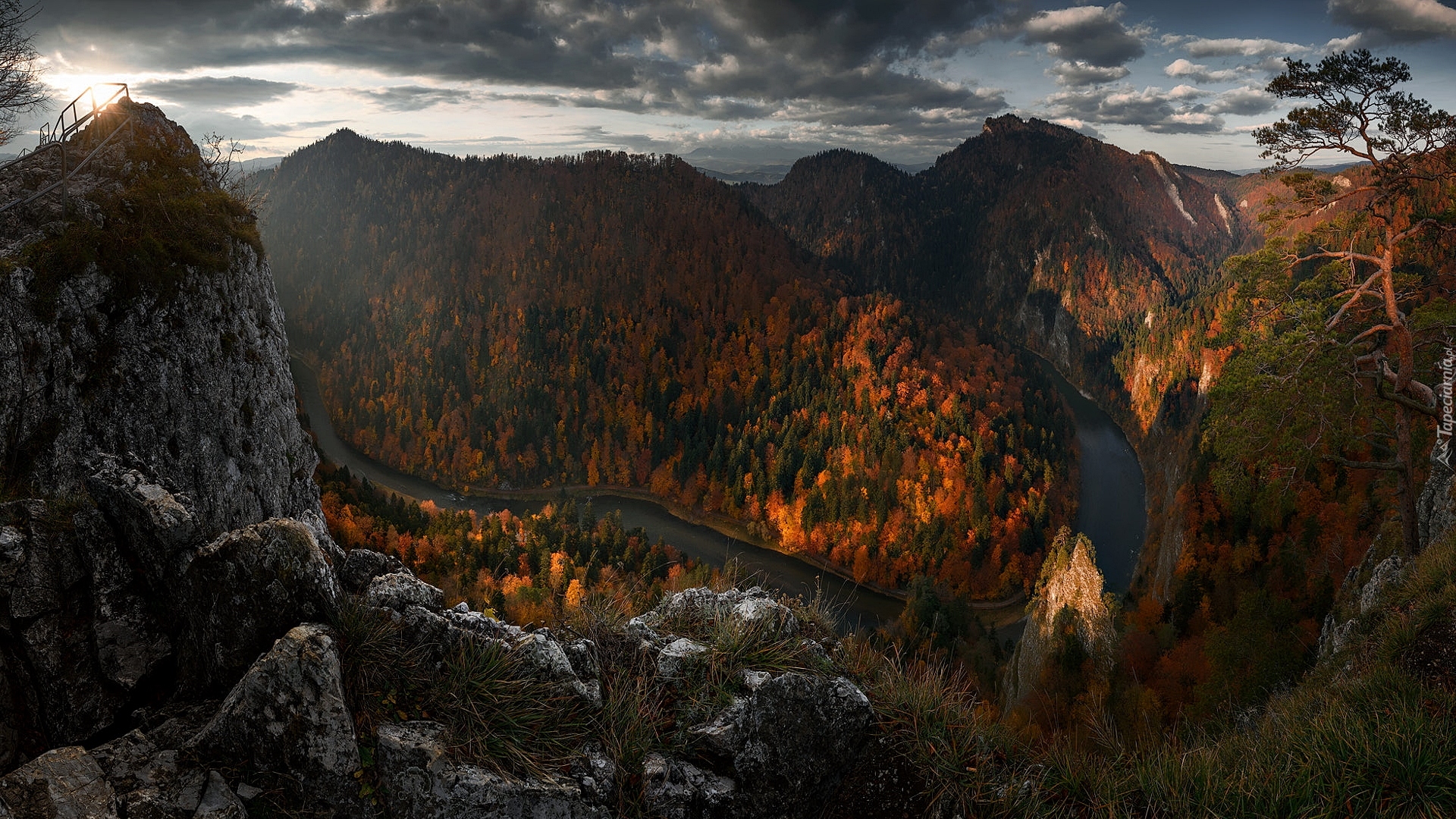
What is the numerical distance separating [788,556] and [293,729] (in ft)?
351

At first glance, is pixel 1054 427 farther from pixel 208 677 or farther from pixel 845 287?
pixel 208 677

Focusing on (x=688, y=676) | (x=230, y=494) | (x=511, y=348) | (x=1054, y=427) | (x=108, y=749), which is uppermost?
(x=108, y=749)

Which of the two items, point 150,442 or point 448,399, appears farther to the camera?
point 448,399

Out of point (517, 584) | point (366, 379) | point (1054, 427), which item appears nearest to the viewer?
point (517, 584)

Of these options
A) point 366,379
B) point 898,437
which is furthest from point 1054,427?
point 366,379

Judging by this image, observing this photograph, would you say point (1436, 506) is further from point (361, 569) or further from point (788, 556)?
point (788, 556)

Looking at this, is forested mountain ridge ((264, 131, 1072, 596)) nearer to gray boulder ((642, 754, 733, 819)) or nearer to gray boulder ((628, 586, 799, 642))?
gray boulder ((628, 586, 799, 642))

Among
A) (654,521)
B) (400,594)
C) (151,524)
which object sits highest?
(151,524)

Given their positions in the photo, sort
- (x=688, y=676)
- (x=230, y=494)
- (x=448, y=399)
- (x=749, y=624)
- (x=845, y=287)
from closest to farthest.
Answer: (x=688, y=676) < (x=749, y=624) < (x=230, y=494) < (x=448, y=399) < (x=845, y=287)

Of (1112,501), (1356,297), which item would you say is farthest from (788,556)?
(1356,297)

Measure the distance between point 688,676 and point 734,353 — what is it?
16035 centimetres

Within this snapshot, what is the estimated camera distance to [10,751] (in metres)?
5.41

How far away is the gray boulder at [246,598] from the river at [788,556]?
3242 inches

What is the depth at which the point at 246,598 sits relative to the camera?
228 inches
